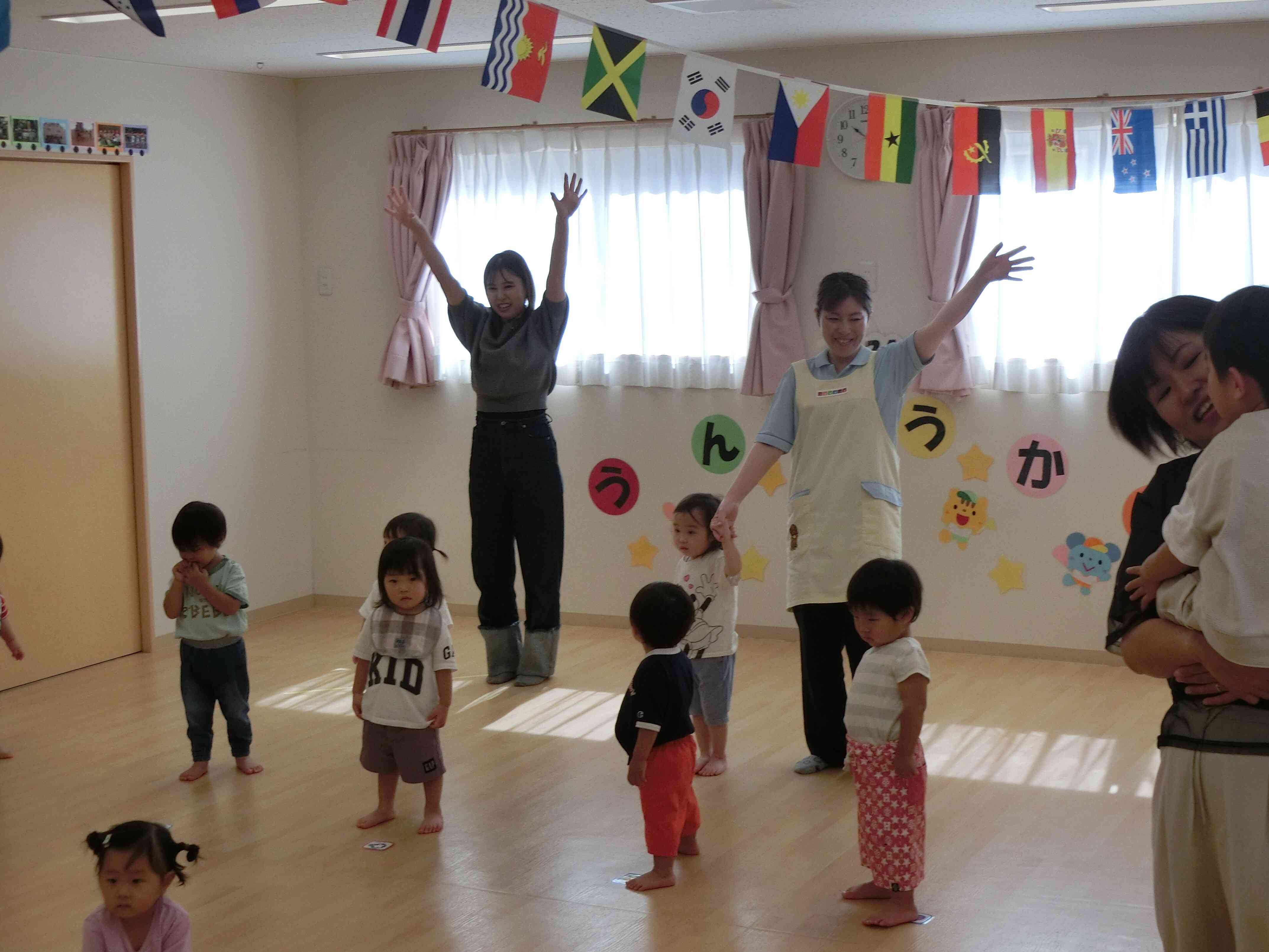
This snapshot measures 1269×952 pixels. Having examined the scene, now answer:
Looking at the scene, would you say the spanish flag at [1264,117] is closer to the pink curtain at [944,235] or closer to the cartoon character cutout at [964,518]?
the pink curtain at [944,235]

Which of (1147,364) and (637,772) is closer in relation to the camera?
(1147,364)

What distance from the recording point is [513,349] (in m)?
5.05

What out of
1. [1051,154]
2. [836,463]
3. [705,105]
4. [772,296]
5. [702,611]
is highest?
[705,105]

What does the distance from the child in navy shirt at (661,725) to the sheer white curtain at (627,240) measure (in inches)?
114

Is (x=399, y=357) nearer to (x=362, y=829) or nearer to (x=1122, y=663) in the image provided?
(x=362, y=829)

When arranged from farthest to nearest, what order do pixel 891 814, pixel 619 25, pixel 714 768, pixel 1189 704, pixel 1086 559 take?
pixel 1086 559 < pixel 619 25 < pixel 714 768 < pixel 891 814 < pixel 1189 704

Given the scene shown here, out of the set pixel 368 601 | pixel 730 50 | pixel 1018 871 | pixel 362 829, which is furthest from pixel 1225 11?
pixel 362 829

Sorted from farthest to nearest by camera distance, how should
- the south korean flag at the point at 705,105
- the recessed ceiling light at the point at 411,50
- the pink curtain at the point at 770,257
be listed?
the pink curtain at the point at 770,257, the recessed ceiling light at the point at 411,50, the south korean flag at the point at 705,105

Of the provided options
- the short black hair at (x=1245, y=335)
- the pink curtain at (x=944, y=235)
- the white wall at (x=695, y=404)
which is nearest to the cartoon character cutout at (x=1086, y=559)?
the white wall at (x=695, y=404)

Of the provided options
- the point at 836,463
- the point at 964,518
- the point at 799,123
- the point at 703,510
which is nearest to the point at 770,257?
the point at 799,123

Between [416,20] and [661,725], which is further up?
[416,20]

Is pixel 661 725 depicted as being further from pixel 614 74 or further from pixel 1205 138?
pixel 1205 138

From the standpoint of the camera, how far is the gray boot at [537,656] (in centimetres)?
533

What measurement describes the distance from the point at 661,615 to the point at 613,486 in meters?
3.10
